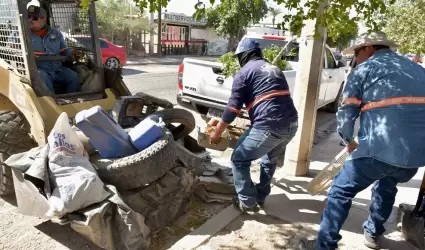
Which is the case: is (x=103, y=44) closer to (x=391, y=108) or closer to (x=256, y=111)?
(x=256, y=111)

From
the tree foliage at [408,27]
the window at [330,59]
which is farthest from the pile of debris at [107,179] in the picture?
the tree foliage at [408,27]

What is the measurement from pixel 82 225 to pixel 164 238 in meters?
0.92

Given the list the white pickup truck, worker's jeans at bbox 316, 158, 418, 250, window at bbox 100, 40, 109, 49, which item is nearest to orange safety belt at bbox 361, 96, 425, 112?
worker's jeans at bbox 316, 158, 418, 250

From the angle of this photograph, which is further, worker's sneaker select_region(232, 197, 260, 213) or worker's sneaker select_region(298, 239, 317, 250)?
worker's sneaker select_region(232, 197, 260, 213)

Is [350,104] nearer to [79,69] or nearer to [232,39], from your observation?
[79,69]

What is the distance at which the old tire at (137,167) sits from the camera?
3.12 meters

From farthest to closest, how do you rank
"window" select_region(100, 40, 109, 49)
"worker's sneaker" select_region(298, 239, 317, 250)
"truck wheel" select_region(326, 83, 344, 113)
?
1. "window" select_region(100, 40, 109, 49)
2. "truck wheel" select_region(326, 83, 344, 113)
3. "worker's sneaker" select_region(298, 239, 317, 250)

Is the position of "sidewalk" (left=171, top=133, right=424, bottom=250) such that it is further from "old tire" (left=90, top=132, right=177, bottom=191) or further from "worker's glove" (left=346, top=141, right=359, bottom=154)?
"worker's glove" (left=346, top=141, right=359, bottom=154)

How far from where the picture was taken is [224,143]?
210 inches

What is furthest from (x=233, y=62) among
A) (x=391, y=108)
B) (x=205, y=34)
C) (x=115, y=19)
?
(x=205, y=34)

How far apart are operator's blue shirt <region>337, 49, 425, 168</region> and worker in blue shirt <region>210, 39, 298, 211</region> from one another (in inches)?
33.1

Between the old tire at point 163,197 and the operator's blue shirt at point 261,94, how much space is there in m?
0.74

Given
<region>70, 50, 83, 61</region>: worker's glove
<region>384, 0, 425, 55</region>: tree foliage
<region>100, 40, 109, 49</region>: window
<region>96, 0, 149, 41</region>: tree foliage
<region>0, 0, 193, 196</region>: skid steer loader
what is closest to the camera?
<region>0, 0, 193, 196</region>: skid steer loader

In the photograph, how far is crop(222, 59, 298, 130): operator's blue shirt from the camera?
11.7 feet
